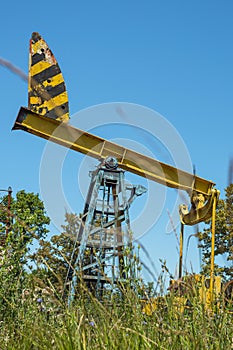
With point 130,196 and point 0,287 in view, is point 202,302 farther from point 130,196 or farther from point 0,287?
point 130,196

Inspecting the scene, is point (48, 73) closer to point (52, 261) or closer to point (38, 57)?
point (38, 57)

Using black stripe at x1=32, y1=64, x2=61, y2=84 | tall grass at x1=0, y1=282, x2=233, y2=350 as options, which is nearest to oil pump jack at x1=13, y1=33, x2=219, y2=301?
black stripe at x1=32, y1=64, x2=61, y2=84

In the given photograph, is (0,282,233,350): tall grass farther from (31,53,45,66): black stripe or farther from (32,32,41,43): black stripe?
(32,32,41,43): black stripe

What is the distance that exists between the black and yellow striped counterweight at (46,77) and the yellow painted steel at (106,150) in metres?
0.31

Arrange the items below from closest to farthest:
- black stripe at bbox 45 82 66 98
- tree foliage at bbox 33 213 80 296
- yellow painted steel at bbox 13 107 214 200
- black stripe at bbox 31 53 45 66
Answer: tree foliage at bbox 33 213 80 296 < black stripe at bbox 45 82 66 98 < black stripe at bbox 31 53 45 66 < yellow painted steel at bbox 13 107 214 200

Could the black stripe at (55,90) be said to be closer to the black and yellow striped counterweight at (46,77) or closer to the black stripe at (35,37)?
the black and yellow striped counterweight at (46,77)

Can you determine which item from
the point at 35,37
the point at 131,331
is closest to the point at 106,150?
the point at 35,37

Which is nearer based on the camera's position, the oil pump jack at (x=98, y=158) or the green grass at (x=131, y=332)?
the green grass at (x=131, y=332)

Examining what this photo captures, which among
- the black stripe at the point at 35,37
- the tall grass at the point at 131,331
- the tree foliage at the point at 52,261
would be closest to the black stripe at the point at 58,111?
the black stripe at the point at 35,37

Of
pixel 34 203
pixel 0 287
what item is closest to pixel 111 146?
pixel 0 287

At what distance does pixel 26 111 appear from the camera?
360 inches

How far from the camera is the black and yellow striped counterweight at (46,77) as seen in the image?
28.8ft

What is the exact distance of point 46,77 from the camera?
346 inches

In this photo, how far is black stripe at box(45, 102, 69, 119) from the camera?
888 cm
